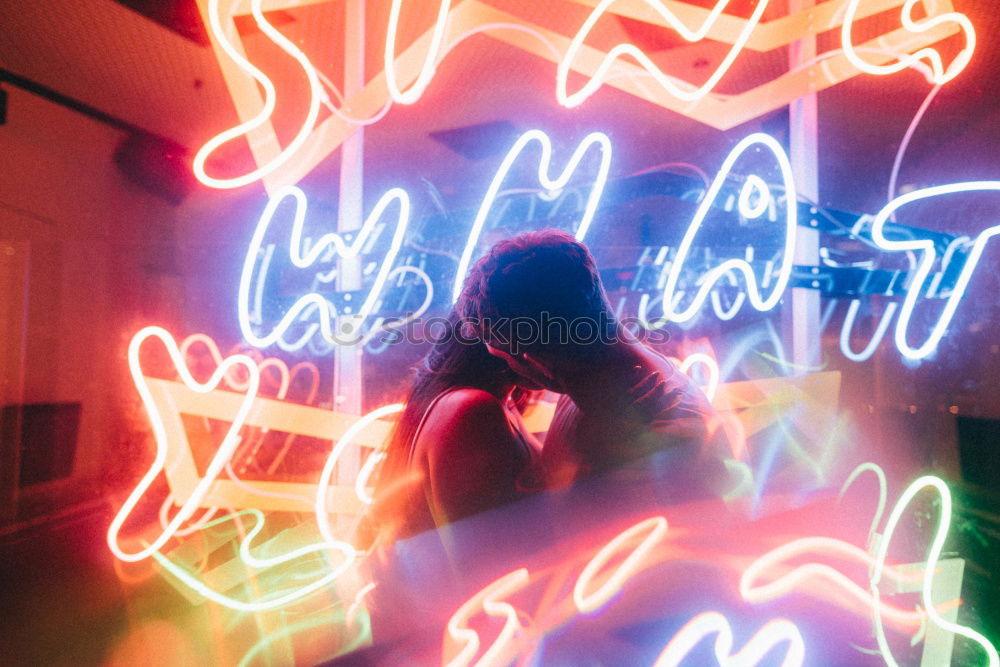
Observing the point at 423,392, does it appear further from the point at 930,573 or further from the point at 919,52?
the point at 919,52

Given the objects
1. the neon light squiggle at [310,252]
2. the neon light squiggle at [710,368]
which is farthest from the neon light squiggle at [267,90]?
the neon light squiggle at [710,368]

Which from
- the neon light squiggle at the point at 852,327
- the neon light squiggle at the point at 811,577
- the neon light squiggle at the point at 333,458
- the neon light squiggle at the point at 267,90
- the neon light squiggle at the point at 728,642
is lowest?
the neon light squiggle at the point at 728,642

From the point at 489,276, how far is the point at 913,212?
5.36ft

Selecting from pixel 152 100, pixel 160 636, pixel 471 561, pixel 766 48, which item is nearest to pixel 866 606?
pixel 471 561

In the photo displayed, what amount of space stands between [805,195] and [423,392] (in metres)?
1.52

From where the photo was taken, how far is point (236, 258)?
212 cm

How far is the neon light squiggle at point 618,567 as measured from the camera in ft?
4.80

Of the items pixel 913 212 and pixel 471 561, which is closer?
pixel 471 561

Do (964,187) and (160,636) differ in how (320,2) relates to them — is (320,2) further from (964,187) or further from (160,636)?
(160,636)

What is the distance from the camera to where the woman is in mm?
1384

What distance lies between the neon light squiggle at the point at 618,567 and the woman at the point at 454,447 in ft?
0.93

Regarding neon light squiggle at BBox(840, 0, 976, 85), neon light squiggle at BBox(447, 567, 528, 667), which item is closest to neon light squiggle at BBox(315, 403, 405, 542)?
neon light squiggle at BBox(447, 567, 528, 667)

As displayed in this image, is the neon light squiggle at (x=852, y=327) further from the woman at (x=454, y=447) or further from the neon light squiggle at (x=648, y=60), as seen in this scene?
the woman at (x=454, y=447)

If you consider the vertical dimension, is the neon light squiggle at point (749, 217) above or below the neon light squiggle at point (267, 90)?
below
